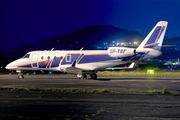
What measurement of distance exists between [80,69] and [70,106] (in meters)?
18.2

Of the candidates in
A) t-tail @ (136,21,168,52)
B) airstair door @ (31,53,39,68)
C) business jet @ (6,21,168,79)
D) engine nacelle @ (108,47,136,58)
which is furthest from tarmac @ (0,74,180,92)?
airstair door @ (31,53,39,68)

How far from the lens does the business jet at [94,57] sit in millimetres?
29016

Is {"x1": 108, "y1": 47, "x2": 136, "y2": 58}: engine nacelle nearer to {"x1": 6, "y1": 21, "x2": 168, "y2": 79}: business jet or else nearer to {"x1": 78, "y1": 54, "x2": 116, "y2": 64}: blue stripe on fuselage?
{"x1": 6, "y1": 21, "x2": 168, "y2": 79}: business jet

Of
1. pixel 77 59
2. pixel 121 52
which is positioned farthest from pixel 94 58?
pixel 121 52

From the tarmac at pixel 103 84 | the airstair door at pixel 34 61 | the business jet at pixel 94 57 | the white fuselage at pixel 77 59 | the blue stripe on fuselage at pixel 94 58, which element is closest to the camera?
the tarmac at pixel 103 84

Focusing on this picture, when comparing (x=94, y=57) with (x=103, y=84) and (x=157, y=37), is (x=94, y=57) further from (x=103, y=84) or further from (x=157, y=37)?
(x=157, y=37)

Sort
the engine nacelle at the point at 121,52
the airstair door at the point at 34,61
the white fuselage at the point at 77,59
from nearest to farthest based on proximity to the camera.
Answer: the engine nacelle at the point at 121,52
the white fuselage at the point at 77,59
the airstair door at the point at 34,61

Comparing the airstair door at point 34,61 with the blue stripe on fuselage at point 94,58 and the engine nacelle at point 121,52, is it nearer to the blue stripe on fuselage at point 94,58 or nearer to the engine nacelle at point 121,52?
the blue stripe on fuselage at point 94,58

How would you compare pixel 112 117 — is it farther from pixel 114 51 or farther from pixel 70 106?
pixel 114 51

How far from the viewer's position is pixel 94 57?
1184 inches

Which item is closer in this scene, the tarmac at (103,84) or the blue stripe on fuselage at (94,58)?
the tarmac at (103,84)

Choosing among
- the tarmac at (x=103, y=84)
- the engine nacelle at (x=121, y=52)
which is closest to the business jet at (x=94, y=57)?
the engine nacelle at (x=121, y=52)

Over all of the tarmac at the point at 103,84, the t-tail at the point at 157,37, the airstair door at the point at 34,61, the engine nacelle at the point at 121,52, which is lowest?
the tarmac at the point at 103,84

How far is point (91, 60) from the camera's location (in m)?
30.1
